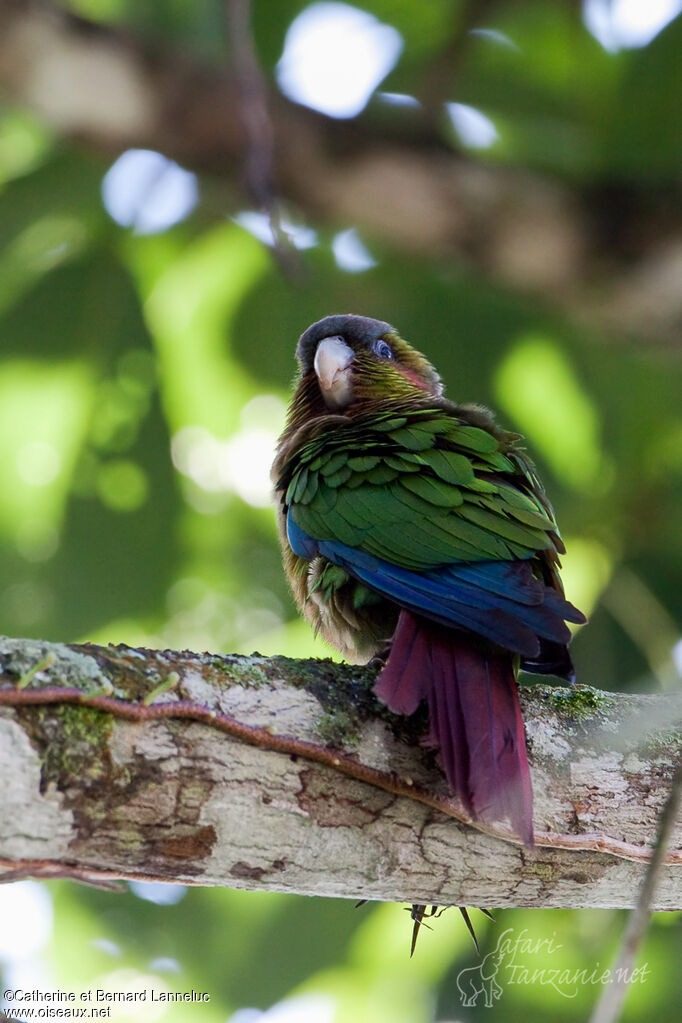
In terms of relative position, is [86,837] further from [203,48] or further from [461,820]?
[203,48]

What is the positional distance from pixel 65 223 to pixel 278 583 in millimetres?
1958

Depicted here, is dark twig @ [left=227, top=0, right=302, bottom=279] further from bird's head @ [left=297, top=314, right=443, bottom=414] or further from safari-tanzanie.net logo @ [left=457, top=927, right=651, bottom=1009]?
safari-tanzanie.net logo @ [left=457, top=927, right=651, bottom=1009]

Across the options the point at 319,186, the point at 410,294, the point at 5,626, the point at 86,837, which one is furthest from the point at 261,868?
the point at 410,294

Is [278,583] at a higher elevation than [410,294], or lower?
lower

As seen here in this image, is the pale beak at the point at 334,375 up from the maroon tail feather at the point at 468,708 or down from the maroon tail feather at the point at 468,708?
up

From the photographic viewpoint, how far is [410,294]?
221 inches

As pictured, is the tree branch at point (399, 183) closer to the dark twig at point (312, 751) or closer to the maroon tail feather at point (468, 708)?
the maroon tail feather at point (468, 708)

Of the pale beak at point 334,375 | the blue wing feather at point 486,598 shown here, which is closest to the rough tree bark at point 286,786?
the blue wing feather at point 486,598

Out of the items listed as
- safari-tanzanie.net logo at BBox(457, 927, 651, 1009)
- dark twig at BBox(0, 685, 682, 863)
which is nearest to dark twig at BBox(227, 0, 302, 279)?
dark twig at BBox(0, 685, 682, 863)

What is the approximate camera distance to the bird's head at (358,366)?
3.68m

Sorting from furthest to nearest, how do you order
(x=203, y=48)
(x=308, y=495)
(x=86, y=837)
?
(x=203, y=48) → (x=308, y=495) → (x=86, y=837)

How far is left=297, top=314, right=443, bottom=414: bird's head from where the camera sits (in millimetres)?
3676

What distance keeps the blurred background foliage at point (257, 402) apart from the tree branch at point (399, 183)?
131mm

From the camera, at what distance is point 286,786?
1979 mm
